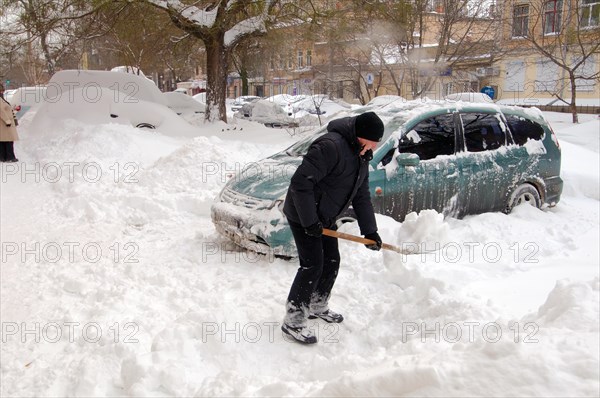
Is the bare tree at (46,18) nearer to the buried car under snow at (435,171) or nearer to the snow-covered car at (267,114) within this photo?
the snow-covered car at (267,114)

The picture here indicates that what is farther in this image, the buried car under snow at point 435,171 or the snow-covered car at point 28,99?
the snow-covered car at point 28,99

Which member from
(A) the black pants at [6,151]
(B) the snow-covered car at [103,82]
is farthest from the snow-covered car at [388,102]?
(A) the black pants at [6,151]

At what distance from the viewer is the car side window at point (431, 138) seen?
5.62 m

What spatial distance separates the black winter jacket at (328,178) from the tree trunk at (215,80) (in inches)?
472

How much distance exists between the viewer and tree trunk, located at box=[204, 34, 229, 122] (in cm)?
1493

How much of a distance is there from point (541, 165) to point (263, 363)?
4803 millimetres

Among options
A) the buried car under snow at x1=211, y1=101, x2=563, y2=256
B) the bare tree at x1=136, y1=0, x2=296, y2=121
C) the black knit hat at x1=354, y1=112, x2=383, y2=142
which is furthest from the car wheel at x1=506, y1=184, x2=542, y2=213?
the bare tree at x1=136, y1=0, x2=296, y2=121

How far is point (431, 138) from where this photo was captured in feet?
18.9

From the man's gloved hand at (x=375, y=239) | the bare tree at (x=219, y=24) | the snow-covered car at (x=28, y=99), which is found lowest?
the man's gloved hand at (x=375, y=239)

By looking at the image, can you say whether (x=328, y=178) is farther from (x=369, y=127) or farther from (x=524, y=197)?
(x=524, y=197)

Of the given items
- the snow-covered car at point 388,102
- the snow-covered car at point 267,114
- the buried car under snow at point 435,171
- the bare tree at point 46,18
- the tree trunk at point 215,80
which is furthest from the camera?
the snow-covered car at point 267,114

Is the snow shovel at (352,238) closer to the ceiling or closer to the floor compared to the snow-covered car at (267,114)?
closer to the floor

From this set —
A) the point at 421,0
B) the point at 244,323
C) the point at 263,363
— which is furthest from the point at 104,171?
the point at 421,0

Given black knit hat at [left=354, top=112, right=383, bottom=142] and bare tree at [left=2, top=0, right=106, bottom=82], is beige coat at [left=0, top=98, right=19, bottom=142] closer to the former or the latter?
bare tree at [left=2, top=0, right=106, bottom=82]
